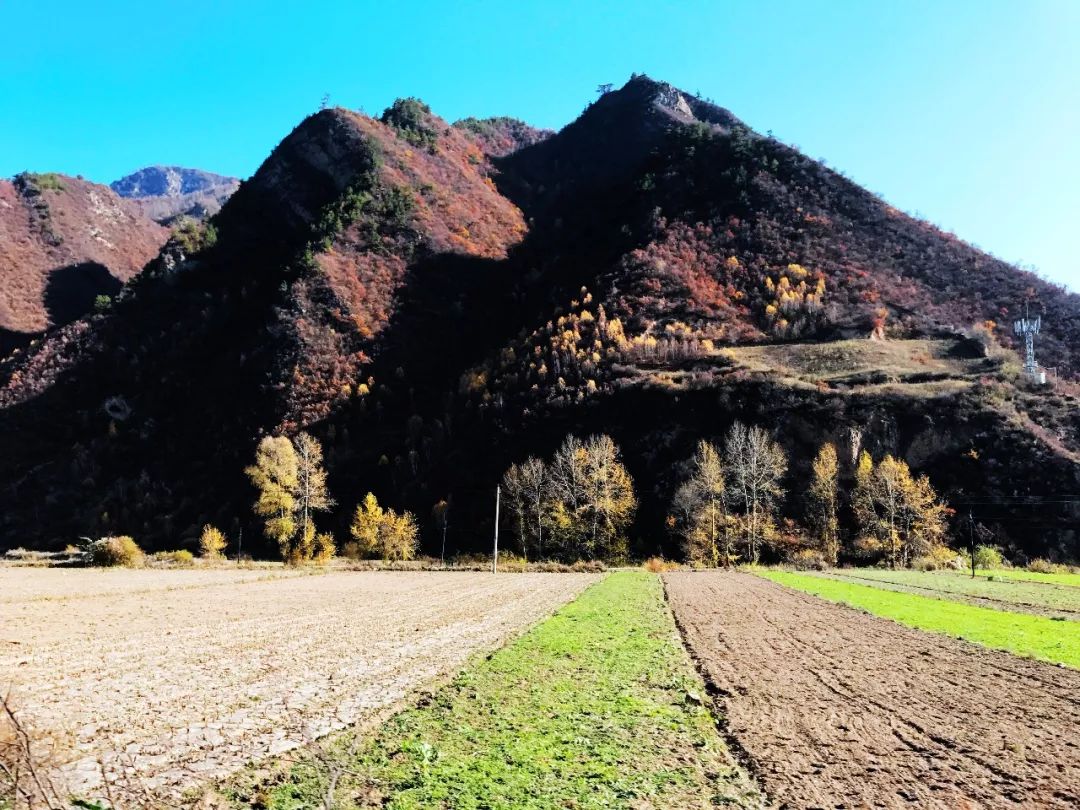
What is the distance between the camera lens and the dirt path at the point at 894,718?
26.8ft

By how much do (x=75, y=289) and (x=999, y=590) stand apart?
669 ft

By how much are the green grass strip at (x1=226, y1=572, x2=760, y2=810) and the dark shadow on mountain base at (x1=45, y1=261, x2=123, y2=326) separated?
180 metres

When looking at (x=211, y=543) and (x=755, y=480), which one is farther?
(x=211, y=543)

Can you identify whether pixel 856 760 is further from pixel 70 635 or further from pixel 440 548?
pixel 440 548

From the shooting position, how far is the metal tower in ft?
263

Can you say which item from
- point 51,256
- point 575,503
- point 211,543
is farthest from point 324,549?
point 51,256

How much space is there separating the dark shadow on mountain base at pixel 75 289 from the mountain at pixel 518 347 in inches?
1105

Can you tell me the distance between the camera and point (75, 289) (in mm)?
168625

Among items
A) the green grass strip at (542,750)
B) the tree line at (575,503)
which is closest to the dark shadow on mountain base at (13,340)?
the tree line at (575,503)

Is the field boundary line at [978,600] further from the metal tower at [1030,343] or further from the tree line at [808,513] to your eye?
the metal tower at [1030,343]

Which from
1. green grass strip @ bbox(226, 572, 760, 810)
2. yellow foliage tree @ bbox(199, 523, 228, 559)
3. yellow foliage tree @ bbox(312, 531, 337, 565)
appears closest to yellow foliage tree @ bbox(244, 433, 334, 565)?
yellow foliage tree @ bbox(312, 531, 337, 565)

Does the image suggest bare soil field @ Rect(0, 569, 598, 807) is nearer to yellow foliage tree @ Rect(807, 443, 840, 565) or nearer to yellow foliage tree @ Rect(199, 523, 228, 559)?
yellow foliage tree @ Rect(807, 443, 840, 565)

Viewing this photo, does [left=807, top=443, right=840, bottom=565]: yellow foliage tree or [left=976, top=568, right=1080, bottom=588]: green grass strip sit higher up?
[left=807, top=443, right=840, bottom=565]: yellow foliage tree

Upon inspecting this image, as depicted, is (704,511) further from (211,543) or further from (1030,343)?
(211,543)
